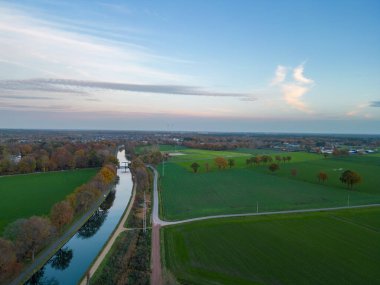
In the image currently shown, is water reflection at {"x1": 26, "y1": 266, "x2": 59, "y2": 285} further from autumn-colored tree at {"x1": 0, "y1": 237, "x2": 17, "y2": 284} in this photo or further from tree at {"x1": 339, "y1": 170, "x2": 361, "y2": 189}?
tree at {"x1": 339, "y1": 170, "x2": 361, "y2": 189}

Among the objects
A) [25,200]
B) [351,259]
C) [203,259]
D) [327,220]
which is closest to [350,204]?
[327,220]

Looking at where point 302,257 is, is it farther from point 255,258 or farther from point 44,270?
point 44,270

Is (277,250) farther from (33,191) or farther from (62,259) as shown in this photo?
(33,191)

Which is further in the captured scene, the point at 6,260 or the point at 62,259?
the point at 62,259

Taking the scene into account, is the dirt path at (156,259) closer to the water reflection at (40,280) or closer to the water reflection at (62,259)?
the water reflection at (40,280)

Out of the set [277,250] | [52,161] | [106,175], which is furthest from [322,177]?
[52,161]

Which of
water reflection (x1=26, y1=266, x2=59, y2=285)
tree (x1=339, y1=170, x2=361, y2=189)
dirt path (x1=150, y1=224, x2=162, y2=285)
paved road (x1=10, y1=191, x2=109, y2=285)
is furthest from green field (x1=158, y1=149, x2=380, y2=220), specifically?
water reflection (x1=26, y1=266, x2=59, y2=285)
